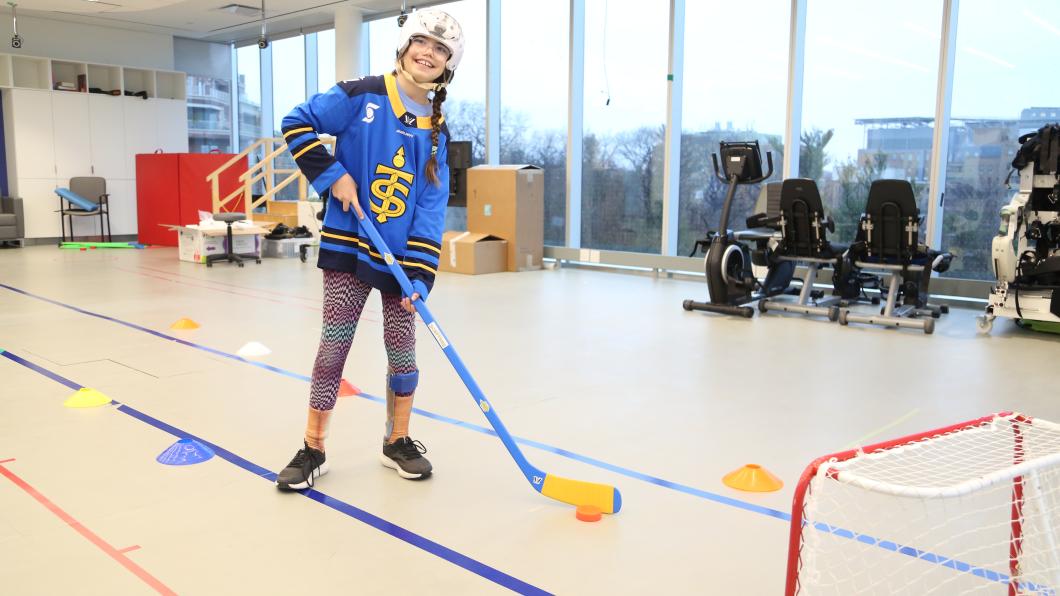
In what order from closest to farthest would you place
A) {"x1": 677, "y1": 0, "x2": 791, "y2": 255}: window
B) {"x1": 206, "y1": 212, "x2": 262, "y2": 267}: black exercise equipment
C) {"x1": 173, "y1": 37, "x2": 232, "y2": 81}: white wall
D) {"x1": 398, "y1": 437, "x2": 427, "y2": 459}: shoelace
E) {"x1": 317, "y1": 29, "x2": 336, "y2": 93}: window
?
{"x1": 398, "y1": 437, "x2": 427, "y2": 459}: shoelace → {"x1": 677, "y1": 0, "x2": 791, "y2": 255}: window → {"x1": 206, "y1": 212, "x2": 262, "y2": 267}: black exercise equipment → {"x1": 317, "y1": 29, "x2": 336, "y2": 93}: window → {"x1": 173, "y1": 37, "x2": 232, "y2": 81}: white wall

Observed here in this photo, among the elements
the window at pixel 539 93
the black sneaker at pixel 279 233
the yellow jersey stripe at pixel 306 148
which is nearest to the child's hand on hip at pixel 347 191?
the yellow jersey stripe at pixel 306 148

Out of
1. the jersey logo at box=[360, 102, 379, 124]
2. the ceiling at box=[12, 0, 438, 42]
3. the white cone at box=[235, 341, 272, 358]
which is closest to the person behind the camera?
the jersey logo at box=[360, 102, 379, 124]

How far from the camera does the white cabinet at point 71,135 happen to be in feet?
39.4

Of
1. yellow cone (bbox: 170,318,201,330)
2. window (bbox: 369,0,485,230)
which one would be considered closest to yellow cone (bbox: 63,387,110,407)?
yellow cone (bbox: 170,318,201,330)

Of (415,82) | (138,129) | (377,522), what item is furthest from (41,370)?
(138,129)

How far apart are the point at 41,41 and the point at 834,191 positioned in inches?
442

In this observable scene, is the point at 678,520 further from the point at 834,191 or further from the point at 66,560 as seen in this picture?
the point at 834,191

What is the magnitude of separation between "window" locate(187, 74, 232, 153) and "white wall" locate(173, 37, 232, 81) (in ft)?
0.35

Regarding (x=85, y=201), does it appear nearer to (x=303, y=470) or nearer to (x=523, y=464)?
(x=303, y=470)

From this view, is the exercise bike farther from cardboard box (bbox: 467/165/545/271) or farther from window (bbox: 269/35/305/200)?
window (bbox: 269/35/305/200)

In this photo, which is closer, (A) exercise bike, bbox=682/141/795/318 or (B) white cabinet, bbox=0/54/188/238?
(A) exercise bike, bbox=682/141/795/318

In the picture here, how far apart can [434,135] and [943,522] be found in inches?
75.2

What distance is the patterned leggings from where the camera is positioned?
8.56ft

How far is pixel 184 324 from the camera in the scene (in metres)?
5.35
